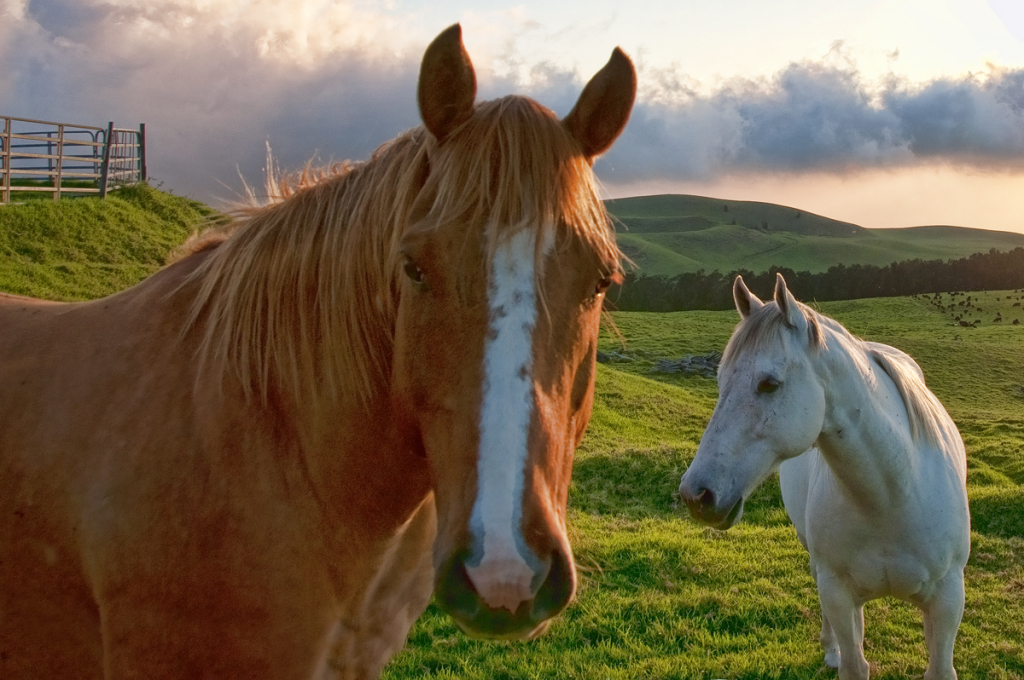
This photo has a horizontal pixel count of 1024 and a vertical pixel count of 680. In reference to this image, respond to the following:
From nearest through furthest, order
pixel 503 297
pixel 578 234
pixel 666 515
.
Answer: pixel 503 297 < pixel 578 234 < pixel 666 515

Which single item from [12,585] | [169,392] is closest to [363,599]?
[169,392]

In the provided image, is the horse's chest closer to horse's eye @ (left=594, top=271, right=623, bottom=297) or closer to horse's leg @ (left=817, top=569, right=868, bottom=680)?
horse's leg @ (left=817, top=569, right=868, bottom=680)

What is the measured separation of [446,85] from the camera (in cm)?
172

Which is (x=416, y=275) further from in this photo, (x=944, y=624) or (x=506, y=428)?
(x=944, y=624)

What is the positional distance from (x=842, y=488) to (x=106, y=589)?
423 centimetres

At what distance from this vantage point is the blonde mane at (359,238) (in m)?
1.62

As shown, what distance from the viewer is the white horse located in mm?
3969

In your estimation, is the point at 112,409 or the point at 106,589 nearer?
the point at 106,589

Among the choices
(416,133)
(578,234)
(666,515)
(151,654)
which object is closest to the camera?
(578,234)

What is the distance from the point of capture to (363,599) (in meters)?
1.98

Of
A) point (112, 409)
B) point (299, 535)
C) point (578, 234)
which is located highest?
point (578, 234)

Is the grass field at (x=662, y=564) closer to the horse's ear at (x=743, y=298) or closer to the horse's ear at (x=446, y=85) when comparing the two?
the horse's ear at (x=446, y=85)

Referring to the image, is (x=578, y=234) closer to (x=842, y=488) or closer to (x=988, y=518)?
(x=842, y=488)

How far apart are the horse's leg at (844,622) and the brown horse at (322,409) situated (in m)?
3.40
